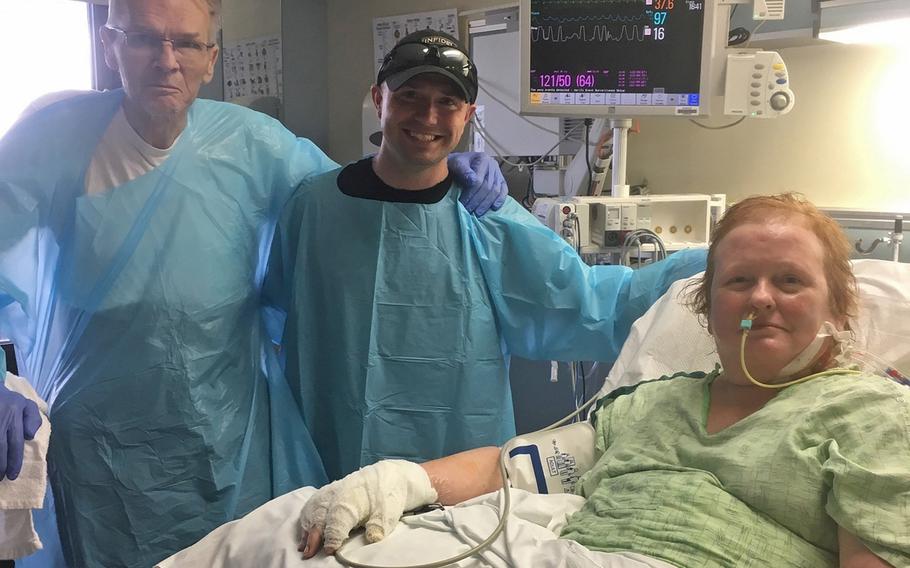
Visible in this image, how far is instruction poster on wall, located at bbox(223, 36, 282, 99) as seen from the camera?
11.0ft

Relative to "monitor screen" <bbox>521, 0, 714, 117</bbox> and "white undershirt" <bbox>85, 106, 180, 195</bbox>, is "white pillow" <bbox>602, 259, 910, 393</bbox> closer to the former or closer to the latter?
"monitor screen" <bbox>521, 0, 714, 117</bbox>

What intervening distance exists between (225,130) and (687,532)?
114 centimetres

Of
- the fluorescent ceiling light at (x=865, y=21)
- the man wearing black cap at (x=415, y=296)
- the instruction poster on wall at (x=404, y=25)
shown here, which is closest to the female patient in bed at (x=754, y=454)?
the man wearing black cap at (x=415, y=296)

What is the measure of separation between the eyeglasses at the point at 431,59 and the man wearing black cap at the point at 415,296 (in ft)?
0.06

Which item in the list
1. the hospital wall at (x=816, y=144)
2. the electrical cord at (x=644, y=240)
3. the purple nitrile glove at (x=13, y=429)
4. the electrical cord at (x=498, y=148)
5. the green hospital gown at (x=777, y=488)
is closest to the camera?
the green hospital gown at (x=777, y=488)

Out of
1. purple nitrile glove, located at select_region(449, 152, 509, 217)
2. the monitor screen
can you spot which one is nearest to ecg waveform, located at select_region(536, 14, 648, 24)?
the monitor screen

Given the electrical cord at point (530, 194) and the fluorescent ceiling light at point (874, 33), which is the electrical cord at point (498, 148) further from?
the fluorescent ceiling light at point (874, 33)

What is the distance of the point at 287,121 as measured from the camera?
11.7 feet

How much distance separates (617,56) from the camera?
6.90ft

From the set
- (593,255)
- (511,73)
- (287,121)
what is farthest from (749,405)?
(287,121)

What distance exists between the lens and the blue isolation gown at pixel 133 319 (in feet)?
4.52

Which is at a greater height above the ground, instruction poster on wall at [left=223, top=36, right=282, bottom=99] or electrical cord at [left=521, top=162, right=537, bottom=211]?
instruction poster on wall at [left=223, top=36, right=282, bottom=99]

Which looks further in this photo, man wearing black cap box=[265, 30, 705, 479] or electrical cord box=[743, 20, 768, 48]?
electrical cord box=[743, 20, 768, 48]

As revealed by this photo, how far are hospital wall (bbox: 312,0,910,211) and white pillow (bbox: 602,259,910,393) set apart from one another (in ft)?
3.19
